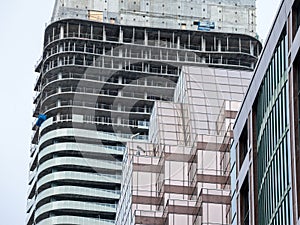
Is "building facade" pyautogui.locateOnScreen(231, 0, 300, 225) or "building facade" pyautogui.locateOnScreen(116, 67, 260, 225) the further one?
"building facade" pyautogui.locateOnScreen(116, 67, 260, 225)

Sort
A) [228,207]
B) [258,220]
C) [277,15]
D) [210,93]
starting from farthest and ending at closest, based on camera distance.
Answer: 1. [210,93]
2. [228,207]
3. [258,220]
4. [277,15]

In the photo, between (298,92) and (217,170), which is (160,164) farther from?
(298,92)

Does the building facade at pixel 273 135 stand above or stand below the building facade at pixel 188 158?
below

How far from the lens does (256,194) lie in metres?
86.9

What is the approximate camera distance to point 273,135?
268 feet

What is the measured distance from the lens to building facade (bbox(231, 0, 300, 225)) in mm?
75625

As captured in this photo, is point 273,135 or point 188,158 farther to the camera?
point 188,158

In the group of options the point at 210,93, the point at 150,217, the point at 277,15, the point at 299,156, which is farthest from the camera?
the point at 210,93

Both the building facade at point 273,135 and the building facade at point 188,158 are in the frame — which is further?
the building facade at point 188,158

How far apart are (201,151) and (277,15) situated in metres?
46.0

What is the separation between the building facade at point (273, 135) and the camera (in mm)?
75625

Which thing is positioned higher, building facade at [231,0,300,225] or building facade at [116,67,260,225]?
building facade at [116,67,260,225]

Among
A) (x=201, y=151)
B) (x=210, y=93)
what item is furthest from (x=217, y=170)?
(x=210, y=93)

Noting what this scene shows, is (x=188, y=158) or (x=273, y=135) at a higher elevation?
(x=188, y=158)
